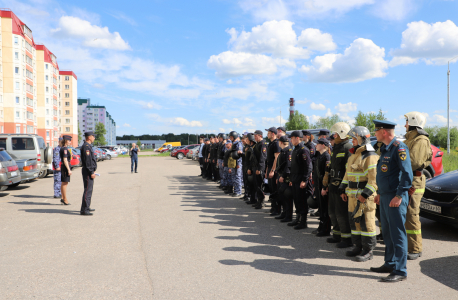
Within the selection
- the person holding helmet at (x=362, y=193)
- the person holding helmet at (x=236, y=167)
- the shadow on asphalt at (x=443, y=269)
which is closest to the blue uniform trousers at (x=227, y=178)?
the person holding helmet at (x=236, y=167)

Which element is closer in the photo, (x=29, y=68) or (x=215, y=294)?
(x=215, y=294)

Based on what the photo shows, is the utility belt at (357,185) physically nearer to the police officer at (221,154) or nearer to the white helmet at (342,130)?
the white helmet at (342,130)

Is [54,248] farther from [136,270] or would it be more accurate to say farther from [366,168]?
[366,168]

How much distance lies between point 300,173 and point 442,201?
104 inches

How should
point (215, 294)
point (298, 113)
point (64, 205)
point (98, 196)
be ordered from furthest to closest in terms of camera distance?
→ point (298, 113)
point (98, 196)
point (64, 205)
point (215, 294)

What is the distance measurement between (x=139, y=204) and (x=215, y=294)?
6.51 m

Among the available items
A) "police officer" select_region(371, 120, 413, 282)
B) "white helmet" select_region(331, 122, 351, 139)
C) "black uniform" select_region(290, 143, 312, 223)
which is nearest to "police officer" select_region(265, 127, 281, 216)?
"black uniform" select_region(290, 143, 312, 223)

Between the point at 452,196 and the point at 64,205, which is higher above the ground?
the point at 452,196

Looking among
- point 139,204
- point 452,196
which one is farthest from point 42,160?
point 452,196

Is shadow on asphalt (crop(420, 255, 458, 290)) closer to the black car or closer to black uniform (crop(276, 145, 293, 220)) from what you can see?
the black car

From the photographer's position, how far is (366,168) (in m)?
5.05

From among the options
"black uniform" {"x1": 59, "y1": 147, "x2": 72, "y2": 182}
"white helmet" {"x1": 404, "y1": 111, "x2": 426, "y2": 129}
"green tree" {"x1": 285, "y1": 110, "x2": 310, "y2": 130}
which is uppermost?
"green tree" {"x1": 285, "y1": 110, "x2": 310, "y2": 130}

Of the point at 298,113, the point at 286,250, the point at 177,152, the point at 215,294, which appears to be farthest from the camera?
the point at 298,113

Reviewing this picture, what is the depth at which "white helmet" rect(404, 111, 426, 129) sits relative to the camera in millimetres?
5352
